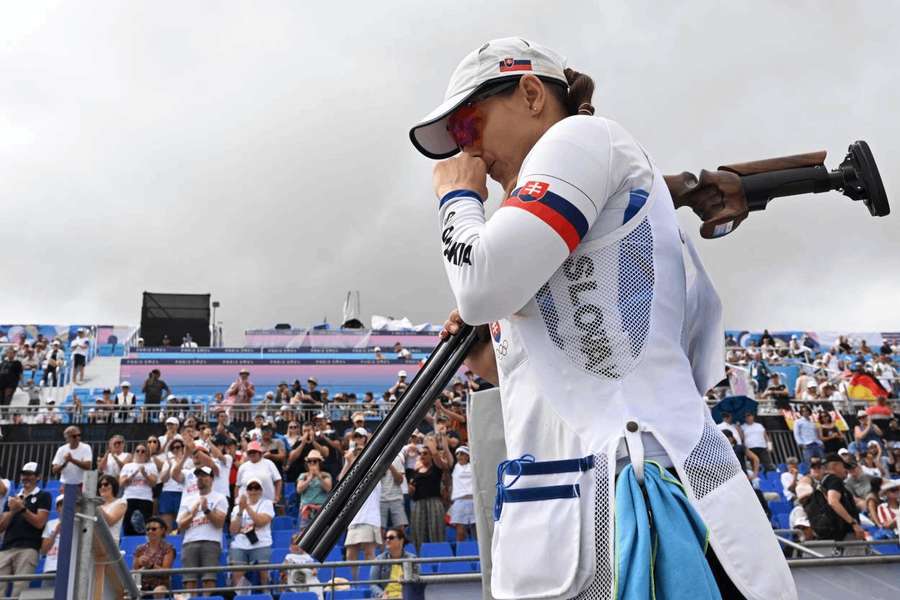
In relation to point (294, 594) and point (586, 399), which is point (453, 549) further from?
point (586, 399)

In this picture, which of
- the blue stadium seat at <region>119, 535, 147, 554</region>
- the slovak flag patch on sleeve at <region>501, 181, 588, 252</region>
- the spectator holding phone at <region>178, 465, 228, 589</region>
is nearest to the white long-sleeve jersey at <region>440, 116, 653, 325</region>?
the slovak flag patch on sleeve at <region>501, 181, 588, 252</region>

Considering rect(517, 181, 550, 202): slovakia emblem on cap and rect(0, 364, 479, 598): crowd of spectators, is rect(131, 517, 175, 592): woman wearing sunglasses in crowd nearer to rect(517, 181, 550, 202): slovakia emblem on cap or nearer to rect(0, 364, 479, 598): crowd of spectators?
rect(0, 364, 479, 598): crowd of spectators

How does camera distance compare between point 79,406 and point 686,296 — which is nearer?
point 686,296

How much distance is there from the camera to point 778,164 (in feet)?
6.04

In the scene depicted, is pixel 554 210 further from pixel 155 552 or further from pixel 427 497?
pixel 427 497

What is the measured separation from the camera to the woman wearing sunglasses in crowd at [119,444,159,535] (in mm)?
9094

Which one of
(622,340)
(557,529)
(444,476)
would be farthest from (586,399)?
(444,476)

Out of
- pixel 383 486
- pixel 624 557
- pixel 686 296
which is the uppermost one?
pixel 383 486

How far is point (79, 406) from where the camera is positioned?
14.5m

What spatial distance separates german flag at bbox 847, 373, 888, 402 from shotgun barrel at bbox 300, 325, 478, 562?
55.6ft

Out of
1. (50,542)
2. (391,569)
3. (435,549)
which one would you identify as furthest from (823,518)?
(50,542)

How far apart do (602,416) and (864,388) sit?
1755cm

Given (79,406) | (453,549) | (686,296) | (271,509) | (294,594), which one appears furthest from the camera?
(79,406)

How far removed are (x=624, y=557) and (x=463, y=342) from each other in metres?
0.61
